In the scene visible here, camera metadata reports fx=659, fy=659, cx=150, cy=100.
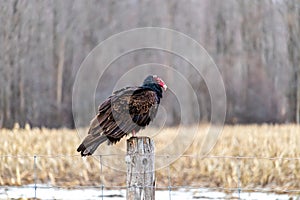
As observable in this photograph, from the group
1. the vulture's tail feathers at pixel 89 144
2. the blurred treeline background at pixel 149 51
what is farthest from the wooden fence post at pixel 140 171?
the blurred treeline background at pixel 149 51

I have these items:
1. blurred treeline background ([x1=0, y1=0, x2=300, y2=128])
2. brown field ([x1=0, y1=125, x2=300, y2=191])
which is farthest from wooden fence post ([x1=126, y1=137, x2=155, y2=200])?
blurred treeline background ([x1=0, y1=0, x2=300, y2=128])

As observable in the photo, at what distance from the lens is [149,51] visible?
3114 cm

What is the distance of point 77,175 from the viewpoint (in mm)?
11953

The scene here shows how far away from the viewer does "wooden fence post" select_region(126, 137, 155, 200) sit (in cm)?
510

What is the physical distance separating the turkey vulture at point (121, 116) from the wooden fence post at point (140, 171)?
1.31ft

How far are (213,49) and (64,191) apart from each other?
2763cm

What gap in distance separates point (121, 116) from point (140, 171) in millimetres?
694

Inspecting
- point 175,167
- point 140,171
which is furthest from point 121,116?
point 175,167

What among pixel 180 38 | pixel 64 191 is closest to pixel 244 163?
pixel 64 191

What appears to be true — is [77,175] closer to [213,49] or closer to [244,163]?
[244,163]

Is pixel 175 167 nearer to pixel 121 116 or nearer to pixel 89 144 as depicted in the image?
pixel 121 116

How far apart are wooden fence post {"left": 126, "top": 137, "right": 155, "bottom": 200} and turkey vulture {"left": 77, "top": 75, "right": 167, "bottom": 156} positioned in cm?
40

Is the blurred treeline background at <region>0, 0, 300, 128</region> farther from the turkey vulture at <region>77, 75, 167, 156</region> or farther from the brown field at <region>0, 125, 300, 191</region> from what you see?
the turkey vulture at <region>77, 75, 167, 156</region>

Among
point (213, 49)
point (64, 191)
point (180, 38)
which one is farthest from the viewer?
point (213, 49)
